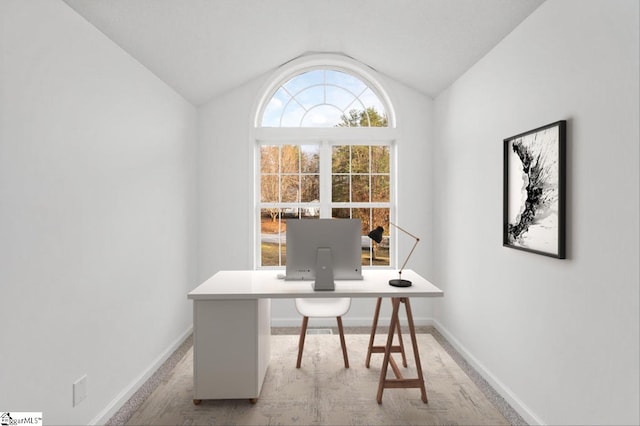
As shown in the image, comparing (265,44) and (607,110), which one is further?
(265,44)

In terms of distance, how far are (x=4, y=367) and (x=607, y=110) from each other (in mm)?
2834

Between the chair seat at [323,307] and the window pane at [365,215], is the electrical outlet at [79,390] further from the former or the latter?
the window pane at [365,215]

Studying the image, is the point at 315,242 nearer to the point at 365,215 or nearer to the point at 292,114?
the point at 365,215

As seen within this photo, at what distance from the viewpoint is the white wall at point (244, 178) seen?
13.5ft

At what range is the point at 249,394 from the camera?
8.02 ft

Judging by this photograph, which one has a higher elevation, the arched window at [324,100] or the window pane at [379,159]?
the arched window at [324,100]

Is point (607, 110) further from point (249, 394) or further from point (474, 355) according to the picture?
point (249, 394)

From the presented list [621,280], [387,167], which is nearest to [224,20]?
[387,167]

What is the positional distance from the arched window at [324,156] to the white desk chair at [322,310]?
1.23m

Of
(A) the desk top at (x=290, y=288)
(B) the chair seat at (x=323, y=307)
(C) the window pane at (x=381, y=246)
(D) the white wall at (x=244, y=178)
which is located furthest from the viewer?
(C) the window pane at (x=381, y=246)

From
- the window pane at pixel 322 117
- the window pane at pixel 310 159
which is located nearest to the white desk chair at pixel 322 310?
the window pane at pixel 310 159

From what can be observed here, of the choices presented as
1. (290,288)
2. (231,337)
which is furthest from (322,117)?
(231,337)

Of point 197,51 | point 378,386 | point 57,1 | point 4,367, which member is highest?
point 197,51

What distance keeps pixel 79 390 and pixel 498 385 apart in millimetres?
2634
